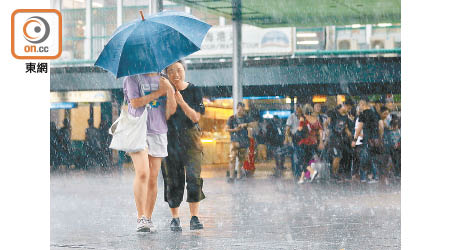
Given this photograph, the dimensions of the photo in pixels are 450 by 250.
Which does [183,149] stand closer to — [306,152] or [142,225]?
[142,225]

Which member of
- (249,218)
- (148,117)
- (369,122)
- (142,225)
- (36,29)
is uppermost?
(36,29)

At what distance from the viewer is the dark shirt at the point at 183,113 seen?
9016 mm

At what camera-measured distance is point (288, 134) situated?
1938cm

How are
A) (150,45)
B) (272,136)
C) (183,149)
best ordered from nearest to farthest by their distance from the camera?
1. (150,45)
2. (183,149)
3. (272,136)

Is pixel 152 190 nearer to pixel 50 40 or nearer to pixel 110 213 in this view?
pixel 110 213

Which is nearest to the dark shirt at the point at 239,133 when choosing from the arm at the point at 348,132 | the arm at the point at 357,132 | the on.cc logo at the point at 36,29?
the arm at the point at 348,132

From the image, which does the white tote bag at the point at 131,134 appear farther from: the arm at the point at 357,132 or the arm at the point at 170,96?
the arm at the point at 357,132

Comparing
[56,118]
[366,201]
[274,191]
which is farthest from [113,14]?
[366,201]

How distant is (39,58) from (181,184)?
2.98m

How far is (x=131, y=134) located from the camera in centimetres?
870

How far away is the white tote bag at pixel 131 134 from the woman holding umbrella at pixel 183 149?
42cm

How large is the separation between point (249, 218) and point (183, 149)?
1.59 metres

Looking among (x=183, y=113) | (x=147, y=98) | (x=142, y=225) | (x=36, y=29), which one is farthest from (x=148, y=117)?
(x=36, y=29)

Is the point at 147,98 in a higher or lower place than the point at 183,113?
higher
